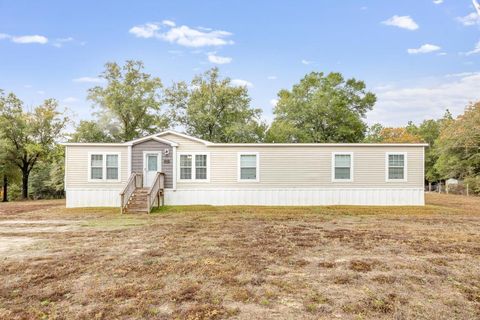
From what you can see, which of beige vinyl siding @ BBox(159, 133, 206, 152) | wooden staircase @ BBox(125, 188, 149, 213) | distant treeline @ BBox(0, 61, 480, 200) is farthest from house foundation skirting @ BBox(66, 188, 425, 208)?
distant treeline @ BBox(0, 61, 480, 200)

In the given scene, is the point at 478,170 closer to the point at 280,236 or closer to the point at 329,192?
the point at 329,192

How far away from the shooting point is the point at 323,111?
26.8 metres

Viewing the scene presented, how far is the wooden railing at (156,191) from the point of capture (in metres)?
12.7

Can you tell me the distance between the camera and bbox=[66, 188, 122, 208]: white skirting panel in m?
14.7

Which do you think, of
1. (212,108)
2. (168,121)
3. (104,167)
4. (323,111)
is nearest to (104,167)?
(104,167)

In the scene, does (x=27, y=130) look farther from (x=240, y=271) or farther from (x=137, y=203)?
(x=240, y=271)

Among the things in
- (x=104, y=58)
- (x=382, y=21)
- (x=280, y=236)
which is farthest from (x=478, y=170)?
(x=104, y=58)

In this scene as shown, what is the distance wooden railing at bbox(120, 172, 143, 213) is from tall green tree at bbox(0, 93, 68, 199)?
48.3 feet

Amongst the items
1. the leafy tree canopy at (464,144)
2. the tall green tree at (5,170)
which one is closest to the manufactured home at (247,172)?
the tall green tree at (5,170)

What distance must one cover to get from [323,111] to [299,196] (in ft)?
47.1

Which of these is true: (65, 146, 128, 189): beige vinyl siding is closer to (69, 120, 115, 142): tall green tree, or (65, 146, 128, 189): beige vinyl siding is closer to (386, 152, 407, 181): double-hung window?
(69, 120, 115, 142): tall green tree

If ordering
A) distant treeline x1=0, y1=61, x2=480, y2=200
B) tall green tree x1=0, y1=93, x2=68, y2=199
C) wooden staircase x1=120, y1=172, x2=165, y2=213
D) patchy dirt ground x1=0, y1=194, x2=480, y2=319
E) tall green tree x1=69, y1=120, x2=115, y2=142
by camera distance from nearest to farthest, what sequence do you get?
patchy dirt ground x1=0, y1=194, x2=480, y2=319, wooden staircase x1=120, y1=172, x2=165, y2=213, tall green tree x1=69, y1=120, x2=115, y2=142, tall green tree x1=0, y1=93, x2=68, y2=199, distant treeline x1=0, y1=61, x2=480, y2=200

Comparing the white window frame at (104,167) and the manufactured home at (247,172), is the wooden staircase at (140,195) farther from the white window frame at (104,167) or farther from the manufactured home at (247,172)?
the white window frame at (104,167)

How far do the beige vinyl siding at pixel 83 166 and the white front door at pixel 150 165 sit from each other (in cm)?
97
